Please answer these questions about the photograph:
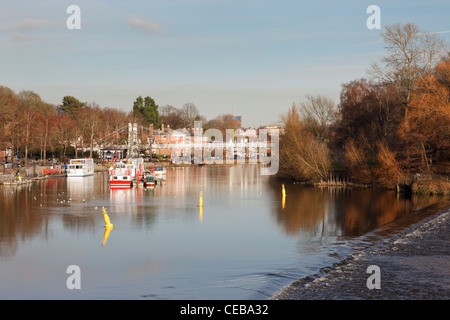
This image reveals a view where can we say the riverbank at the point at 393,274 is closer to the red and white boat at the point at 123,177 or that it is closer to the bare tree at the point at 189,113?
the red and white boat at the point at 123,177

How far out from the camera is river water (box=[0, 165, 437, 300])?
54.6ft

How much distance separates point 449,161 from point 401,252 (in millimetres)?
26668

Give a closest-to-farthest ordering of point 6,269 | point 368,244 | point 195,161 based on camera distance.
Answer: point 6,269
point 368,244
point 195,161

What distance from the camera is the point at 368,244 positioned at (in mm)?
23250

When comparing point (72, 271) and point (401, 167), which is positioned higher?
point (401, 167)

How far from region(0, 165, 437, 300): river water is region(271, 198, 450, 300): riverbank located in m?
0.81

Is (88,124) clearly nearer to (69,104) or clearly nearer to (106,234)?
(69,104)

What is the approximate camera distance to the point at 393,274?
691 inches

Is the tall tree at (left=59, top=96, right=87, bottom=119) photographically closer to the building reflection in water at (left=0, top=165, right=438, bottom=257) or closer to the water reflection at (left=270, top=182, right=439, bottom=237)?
the building reflection in water at (left=0, top=165, right=438, bottom=257)

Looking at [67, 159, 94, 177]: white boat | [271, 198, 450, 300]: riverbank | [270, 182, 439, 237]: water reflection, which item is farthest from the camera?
[67, 159, 94, 177]: white boat

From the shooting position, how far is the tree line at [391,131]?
4350cm

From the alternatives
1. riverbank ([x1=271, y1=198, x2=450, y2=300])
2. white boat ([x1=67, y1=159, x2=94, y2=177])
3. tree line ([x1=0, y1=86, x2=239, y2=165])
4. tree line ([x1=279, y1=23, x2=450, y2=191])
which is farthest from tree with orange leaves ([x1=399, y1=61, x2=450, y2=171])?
tree line ([x1=0, y1=86, x2=239, y2=165])
